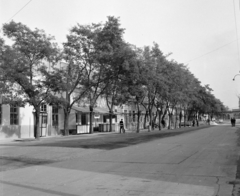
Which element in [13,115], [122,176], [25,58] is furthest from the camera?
[13,115]

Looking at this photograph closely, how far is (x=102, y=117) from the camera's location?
165ft

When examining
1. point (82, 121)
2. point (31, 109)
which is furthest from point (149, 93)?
point (31, 109)

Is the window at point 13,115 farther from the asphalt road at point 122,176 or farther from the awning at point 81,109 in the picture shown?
the asphalt road at point 122,176

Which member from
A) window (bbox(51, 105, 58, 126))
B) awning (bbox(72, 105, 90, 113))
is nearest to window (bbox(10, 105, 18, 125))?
window (bbox(51, 105, 58, 126))

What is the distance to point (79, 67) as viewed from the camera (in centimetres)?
3494

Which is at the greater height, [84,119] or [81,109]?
[81,109]

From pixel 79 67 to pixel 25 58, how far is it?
9141 mm

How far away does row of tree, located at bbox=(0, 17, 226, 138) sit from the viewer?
2644 centimetres

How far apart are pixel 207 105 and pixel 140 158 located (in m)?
72.8

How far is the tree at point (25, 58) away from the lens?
25.1 metres

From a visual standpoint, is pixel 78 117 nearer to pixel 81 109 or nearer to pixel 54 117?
pixel 81 109

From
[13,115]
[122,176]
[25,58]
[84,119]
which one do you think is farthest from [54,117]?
[122,176]

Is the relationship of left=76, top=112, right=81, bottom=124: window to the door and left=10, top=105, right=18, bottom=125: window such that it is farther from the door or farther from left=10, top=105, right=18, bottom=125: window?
left=10, top=105, right=18, bottom=125: window

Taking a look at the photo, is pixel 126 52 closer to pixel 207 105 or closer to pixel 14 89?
pixel 14 89
